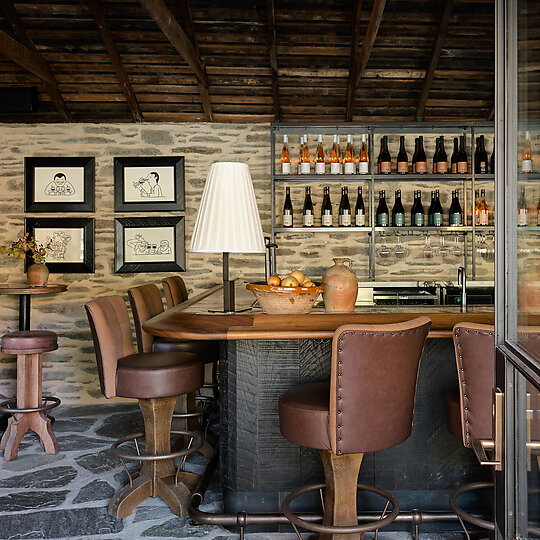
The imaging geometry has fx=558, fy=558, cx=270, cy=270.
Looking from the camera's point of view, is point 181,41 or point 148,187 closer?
point 181,41

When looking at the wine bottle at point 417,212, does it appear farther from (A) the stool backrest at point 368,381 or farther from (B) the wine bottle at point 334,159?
(A) the stool backrest at point 368,381

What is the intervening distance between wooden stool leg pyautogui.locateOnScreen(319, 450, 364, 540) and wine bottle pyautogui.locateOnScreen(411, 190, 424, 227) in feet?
10.7

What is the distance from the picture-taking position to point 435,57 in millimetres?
4367

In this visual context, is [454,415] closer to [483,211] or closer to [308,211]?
[308,211]

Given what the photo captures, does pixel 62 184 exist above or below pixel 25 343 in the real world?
above

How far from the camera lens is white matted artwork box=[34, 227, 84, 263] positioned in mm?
5102

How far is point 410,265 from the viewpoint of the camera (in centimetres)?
523

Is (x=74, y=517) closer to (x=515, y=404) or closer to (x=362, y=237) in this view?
(x=515, y=404)

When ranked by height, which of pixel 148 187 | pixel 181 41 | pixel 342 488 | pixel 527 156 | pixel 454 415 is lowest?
pixel 342 488

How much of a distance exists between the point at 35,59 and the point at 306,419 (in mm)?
3694

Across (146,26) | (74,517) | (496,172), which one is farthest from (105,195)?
(496,172)

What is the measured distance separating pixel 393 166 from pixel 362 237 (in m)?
0.72

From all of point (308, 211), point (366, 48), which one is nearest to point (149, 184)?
point (308, 211)

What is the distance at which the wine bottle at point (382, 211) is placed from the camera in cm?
503
